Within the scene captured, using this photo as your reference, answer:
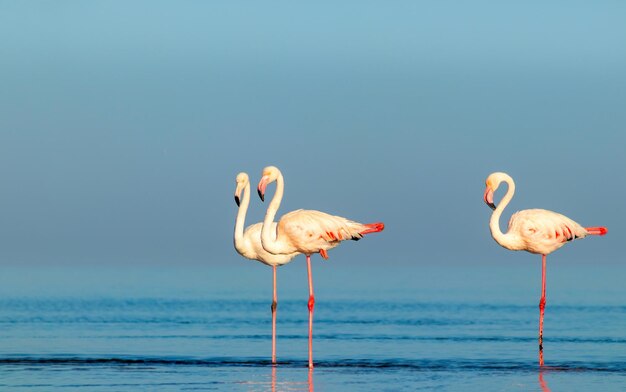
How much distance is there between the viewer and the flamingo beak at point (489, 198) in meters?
17.9

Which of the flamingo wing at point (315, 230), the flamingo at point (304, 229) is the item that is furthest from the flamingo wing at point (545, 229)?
the flamingo wing at point (315, 230)

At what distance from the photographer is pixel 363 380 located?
14.6 metres

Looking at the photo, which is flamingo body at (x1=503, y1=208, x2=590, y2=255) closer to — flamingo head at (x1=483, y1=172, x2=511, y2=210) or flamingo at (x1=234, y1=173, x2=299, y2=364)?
flamingo head at (x1=483, y1=172, x2=511, y2=210)

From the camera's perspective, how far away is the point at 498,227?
712 inches

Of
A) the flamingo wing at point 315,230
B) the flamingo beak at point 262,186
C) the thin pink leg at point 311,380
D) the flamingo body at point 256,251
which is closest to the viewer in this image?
the thin pink leg at point 311,380

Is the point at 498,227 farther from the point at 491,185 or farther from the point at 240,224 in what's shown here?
the point at 240,224

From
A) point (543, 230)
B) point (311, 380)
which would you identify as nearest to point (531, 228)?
point (543, 230)

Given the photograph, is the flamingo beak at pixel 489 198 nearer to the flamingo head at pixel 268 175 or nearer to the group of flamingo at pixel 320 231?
the group of flamingo at pixel 320 231

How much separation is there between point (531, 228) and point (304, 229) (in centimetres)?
333

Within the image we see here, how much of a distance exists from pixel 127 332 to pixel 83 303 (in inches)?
367

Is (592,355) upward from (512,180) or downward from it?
downward

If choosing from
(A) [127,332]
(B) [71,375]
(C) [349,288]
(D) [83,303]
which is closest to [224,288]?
(C) [349,288]

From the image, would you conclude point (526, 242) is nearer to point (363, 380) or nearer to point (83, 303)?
point (363, 380)

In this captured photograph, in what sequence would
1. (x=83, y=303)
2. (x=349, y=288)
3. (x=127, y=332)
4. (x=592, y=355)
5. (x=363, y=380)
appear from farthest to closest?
(x=349, y=288)
(x=83, y=303)
(x=127, y=332)
(x=592, y=355)
(x=363, y=380)
